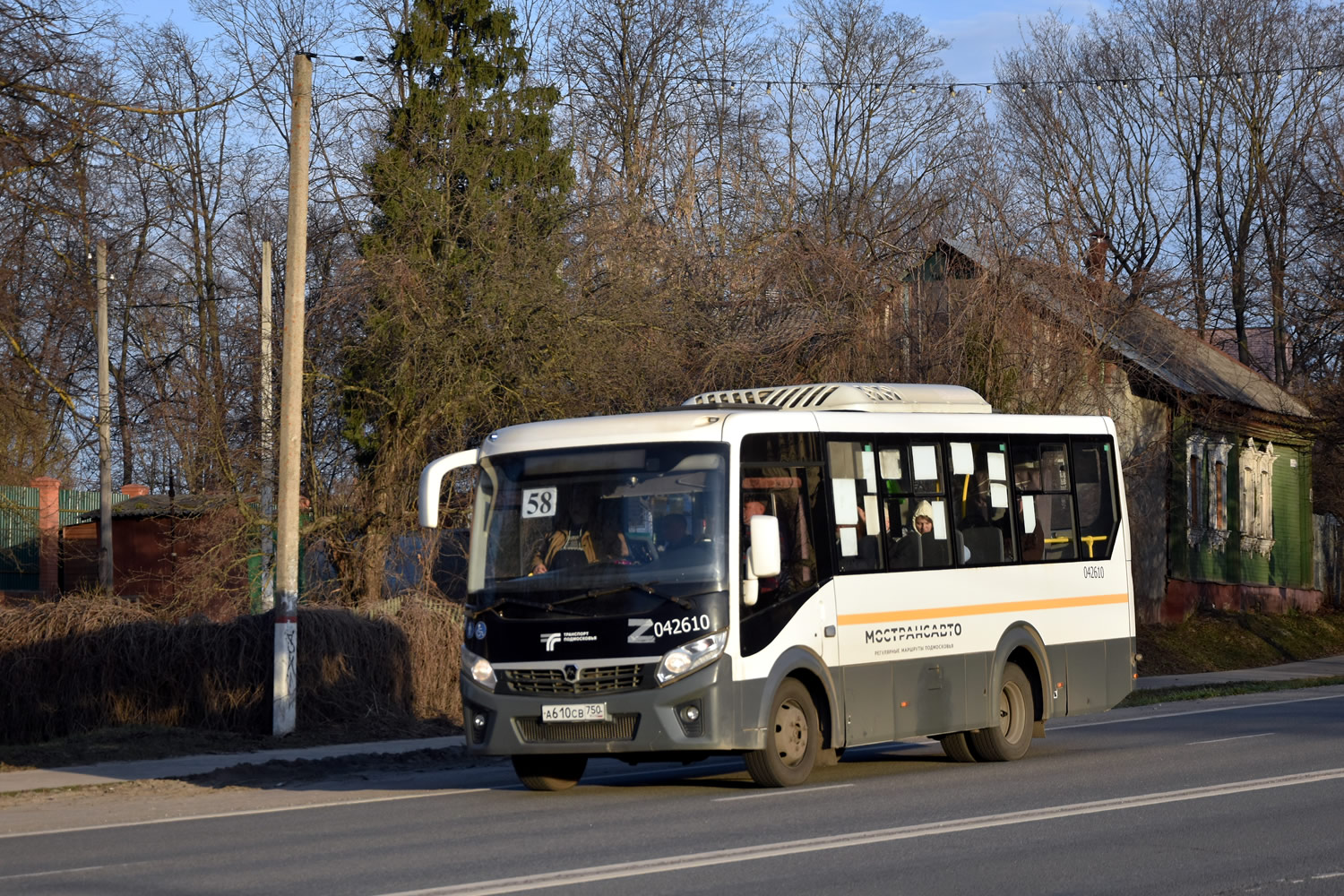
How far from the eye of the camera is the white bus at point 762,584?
1168 cm

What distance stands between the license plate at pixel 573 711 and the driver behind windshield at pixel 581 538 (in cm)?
103

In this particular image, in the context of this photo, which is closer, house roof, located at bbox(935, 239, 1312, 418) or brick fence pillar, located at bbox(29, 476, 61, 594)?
house roof, located at bbox(935, 239, 1312, 418)

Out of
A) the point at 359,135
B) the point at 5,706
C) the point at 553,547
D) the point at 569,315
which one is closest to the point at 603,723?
the point at 553,547

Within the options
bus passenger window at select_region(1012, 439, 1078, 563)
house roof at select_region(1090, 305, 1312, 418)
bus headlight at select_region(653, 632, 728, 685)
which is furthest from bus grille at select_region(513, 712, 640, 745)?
house roof at select_region(1090, 305, 1312, 418)

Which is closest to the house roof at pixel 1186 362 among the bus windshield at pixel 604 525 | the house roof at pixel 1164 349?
the house roof at pixel 1164 349

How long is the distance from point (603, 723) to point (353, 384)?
38.0 ft

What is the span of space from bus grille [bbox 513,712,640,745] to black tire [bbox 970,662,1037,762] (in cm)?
403

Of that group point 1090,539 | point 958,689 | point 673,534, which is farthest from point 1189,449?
point 673,534

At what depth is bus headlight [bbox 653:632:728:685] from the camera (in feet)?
37.9

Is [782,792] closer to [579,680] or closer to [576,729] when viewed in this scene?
[576,729]

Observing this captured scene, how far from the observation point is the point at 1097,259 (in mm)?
28328

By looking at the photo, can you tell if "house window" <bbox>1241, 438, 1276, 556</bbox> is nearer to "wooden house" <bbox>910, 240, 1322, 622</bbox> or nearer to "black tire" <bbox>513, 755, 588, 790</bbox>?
"wooden house" <bbox>910, 240, 1322, 622</bbox>

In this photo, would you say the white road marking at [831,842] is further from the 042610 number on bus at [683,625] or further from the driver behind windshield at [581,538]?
the driver behind windshield at [581,538]

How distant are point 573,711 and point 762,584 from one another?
1667 mm
